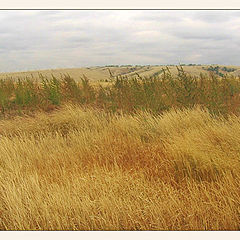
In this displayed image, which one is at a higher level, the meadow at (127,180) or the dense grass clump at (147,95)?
the dense grass clump at (147,95)

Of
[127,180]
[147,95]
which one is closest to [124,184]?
[127,180]

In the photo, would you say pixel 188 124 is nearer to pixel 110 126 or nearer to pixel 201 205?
pixel 110 126

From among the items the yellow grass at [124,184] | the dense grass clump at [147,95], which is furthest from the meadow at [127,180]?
the dense grass clump at [147,95]

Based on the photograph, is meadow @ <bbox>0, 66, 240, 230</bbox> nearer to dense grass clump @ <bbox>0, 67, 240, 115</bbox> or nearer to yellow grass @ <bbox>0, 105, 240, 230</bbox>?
yellow grass @ <bbox>0, 105, 240, 230</bbox>

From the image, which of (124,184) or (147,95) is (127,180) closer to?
(124,184)

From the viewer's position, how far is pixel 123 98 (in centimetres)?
811

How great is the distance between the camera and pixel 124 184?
2.95 meters

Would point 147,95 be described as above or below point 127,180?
above

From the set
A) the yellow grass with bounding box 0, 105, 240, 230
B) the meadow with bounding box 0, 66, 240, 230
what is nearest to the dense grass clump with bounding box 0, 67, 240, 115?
the meadow with bounding box 0, 66, 240, 230

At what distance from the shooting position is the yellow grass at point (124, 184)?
8.16ft

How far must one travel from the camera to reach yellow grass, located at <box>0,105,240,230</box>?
2488mm

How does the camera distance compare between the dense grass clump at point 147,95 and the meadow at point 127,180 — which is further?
the dense grass clump at point 147,95

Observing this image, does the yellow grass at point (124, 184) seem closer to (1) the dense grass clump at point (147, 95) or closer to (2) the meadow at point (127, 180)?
(2) the meadow at point (127, 180)

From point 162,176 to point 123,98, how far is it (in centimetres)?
508
